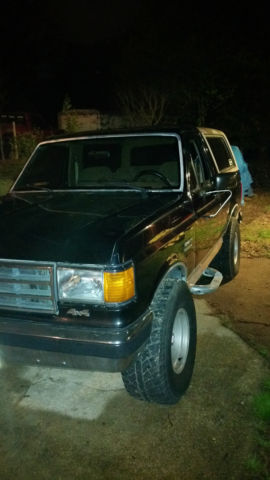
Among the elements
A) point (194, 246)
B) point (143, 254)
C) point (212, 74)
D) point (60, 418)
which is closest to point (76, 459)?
point (60, 418)

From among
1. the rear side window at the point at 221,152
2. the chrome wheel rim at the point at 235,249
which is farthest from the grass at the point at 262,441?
the rear side window at the point at 221,152

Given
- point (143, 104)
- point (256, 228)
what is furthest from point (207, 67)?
point (256, 228)

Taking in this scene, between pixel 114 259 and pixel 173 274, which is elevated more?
pixel 114 259

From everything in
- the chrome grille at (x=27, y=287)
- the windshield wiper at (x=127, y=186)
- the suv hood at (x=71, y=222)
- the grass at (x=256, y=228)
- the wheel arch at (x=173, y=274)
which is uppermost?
the windshield wiper at (x=127, y=186)

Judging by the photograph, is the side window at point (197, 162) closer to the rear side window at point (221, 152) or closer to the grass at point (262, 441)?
the rear side window at point (221, 152)

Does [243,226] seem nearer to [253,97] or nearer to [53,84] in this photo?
→ [253,97]

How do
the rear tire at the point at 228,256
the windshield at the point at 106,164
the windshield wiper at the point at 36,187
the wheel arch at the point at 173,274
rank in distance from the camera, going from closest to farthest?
the wheel arch at the point at 173,274 → the windshield at the point at 106,164 → the windshield wiper at the point at 36,187 → the rear tire at the point at 228,256

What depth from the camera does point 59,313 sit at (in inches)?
99.7

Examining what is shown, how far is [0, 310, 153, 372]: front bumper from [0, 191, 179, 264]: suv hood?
0.40m

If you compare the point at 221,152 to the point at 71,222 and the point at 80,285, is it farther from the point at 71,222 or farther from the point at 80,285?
the point at 80,285

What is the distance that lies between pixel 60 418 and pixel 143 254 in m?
1.33

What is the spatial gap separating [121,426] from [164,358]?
56cm

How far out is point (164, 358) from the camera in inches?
111

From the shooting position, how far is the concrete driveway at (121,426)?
2555mm
